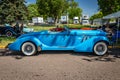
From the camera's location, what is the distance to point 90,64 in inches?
290

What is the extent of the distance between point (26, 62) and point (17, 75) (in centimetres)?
167

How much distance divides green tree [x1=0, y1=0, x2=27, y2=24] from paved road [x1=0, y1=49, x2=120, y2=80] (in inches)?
323

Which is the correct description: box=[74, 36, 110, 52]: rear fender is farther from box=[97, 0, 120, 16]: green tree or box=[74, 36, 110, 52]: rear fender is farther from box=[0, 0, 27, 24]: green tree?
box=[97, 0, 120, 16]: green tree

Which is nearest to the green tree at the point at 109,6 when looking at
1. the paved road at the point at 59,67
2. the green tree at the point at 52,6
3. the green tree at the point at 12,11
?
the green tree at the point at 52,6

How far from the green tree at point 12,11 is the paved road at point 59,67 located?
323 inches

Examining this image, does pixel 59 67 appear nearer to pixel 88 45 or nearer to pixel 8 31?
pixel 88 45

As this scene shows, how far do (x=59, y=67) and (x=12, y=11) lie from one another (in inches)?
461

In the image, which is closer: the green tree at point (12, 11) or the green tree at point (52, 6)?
the green tree at point (12, 11)

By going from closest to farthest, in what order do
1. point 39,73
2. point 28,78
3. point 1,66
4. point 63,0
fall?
point 28,78 < point 39,73 < point 1,66 < point 63,0

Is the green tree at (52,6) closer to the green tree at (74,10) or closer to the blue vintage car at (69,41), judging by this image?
the green tree at (74,10)

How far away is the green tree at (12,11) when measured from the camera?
1694cm

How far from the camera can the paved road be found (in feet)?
19.5

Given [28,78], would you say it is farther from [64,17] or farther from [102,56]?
[64,17]

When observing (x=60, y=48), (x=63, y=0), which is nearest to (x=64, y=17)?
(x=63, y=0)
